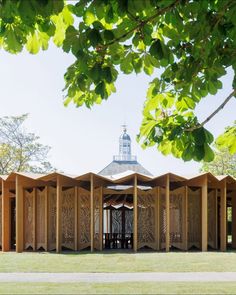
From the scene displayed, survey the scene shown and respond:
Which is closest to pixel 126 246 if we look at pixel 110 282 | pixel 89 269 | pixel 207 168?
pixel 89 269

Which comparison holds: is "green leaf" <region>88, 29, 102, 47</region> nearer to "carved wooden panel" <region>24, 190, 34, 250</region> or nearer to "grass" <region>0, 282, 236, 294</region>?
"grass" <region>0, 282, 236, 294</region>

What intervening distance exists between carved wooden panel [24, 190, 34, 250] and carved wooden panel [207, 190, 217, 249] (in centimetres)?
671

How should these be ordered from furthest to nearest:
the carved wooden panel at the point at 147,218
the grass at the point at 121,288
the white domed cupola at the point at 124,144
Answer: the white domed cupola at the point at 124,144, the carved wooden panel at the point at 147,218, the grass at the point at 121,288

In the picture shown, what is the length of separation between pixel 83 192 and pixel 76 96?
1517cm

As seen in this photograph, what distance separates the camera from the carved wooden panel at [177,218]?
19.5 metres

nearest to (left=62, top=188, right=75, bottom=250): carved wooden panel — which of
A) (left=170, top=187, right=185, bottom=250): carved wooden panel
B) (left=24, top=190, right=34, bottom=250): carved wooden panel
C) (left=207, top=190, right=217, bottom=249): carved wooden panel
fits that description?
(left=24, top=190, right=34, bottom=250): carved wooden panel

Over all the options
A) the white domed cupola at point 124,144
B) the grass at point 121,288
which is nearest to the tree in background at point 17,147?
the white domed cupola at point 124,144

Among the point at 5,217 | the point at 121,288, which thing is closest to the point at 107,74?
the point at 121,288

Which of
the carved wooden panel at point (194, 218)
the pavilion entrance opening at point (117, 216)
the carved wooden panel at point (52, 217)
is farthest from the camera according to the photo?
the pavilion entrance opening at point (117, 216)

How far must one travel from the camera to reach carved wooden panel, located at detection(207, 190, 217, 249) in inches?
801

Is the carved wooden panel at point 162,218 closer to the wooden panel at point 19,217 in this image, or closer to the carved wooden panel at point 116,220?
the wooden panel at point 19,217

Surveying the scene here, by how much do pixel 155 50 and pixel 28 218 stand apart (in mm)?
17400

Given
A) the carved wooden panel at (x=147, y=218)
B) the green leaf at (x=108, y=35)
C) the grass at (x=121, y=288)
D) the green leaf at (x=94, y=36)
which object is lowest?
the grass at (x=121, y=288)

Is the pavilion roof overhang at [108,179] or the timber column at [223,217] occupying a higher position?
the pavilion roof overhang at [108,179]
